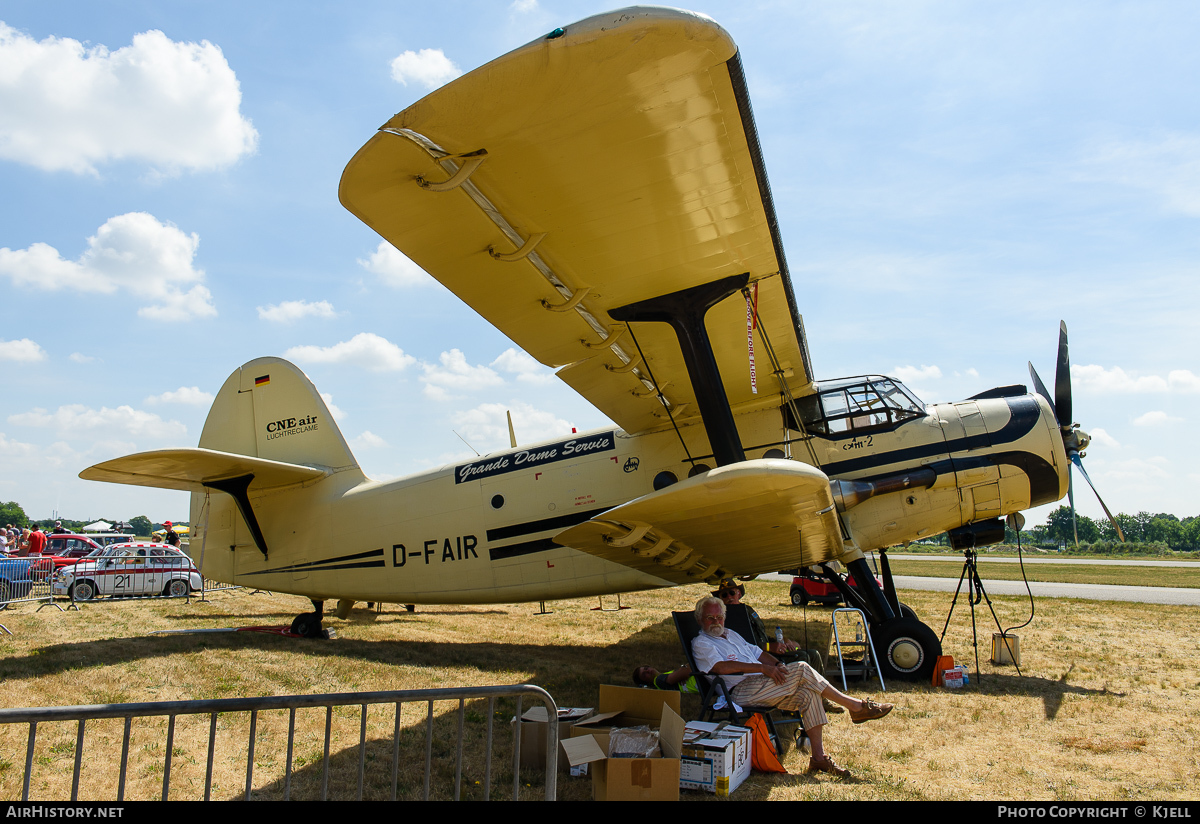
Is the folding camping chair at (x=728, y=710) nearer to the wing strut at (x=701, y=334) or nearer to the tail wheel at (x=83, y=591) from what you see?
the wing strut at (x=701, y=334)

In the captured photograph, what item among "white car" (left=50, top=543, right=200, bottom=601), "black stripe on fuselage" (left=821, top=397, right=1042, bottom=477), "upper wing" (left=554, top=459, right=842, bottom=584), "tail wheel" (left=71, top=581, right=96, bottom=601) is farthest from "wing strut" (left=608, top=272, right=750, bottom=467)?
"tail wheel" (left=71, top=581, right=96, bottom=601)

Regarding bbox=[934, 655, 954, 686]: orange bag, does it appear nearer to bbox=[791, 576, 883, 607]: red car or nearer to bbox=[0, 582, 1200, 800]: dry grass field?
bbox=[0, 582, 1200, 800]: dry grass field

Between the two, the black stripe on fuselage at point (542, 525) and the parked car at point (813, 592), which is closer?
the black stripe on fuselage at point (542, 525)

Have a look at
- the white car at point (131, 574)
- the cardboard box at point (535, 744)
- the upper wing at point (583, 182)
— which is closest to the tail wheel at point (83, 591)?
the white car at point (131, 574)

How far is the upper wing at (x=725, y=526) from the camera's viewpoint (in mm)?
4543

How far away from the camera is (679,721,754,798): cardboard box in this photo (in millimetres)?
3885

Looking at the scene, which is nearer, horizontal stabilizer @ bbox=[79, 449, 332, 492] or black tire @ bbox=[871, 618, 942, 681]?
black tire @ bbox=[871, 618, 942, 681]

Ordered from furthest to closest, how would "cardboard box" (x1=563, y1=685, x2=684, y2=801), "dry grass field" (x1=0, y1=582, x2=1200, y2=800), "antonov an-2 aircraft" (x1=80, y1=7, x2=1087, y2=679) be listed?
"dry grass field" (x1=0, y1=582, x2=1200, y2=800), "cardboard box" (x1=563, y1=685, x2=684, y2=801), "antonov an-2 aircraft" (x1=80, y1=7, x2=1087, y2=679)

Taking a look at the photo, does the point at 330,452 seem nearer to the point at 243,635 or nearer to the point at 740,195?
the point at 243,635

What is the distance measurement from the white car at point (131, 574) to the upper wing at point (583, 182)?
51.0ft

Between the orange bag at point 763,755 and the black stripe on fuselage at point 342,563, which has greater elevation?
the black stripe on fuselage at point 342,563

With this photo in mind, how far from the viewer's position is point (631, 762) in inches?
140

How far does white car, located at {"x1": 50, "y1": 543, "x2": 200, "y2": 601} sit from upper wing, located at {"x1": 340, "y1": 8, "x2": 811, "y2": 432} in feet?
51.0
